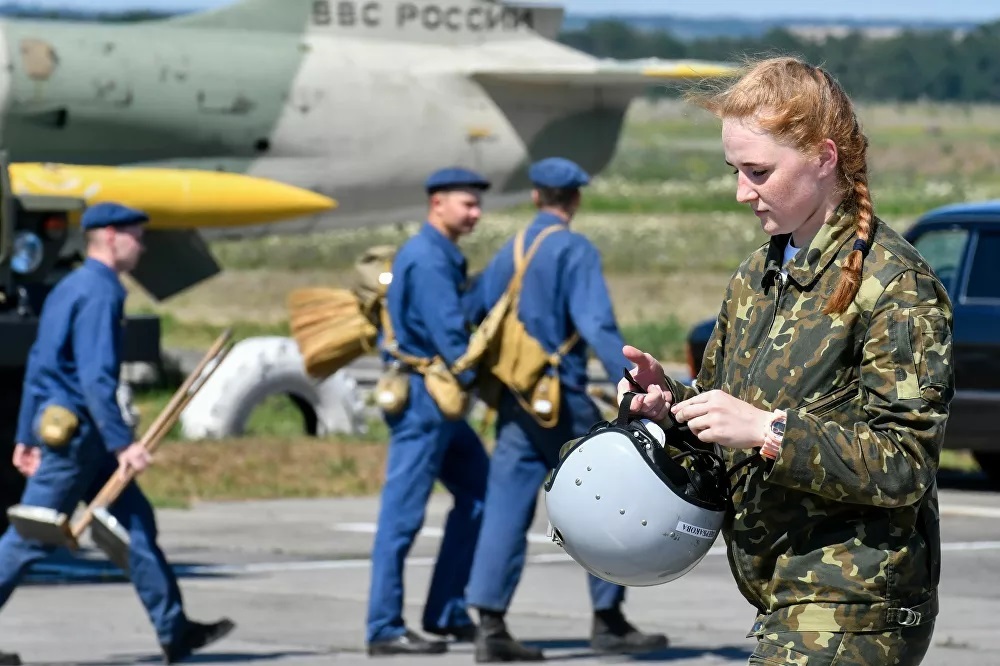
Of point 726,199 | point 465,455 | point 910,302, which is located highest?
point 910,302

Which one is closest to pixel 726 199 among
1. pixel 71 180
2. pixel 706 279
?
pixel 706 279

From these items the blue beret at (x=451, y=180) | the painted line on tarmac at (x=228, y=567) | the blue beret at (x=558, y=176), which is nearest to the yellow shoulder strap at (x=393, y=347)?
the blue beret at (x=451, y=180)

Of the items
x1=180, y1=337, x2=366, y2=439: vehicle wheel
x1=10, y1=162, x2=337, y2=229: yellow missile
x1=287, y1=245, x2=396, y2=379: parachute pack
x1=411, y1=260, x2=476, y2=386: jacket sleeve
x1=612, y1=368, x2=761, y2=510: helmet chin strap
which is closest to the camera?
x1=612, y1=368, x2=761, y2=510: helmet chin strap

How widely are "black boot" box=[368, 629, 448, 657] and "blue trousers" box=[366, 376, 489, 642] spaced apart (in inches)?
1.2

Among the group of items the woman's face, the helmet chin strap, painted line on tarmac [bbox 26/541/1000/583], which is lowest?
painted line on tarmac [bbox 26/541/1000/583]

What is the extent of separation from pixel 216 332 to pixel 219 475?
1411 centimetres

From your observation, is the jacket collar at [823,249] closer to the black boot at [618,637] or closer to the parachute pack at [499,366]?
the parachute pack at [499,366]

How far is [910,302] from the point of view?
409 centimetres

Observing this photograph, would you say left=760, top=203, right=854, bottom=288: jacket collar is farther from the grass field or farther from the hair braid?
the grass field

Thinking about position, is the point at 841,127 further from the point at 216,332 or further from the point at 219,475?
the point at 216,332

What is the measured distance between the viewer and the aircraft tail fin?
26594 mm

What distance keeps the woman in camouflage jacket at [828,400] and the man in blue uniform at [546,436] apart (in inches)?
186

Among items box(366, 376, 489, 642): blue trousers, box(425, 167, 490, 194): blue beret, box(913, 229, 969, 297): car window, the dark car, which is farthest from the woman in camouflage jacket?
box(913, 229, 969, 297): car window

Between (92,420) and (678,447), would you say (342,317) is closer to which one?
(92,420)
